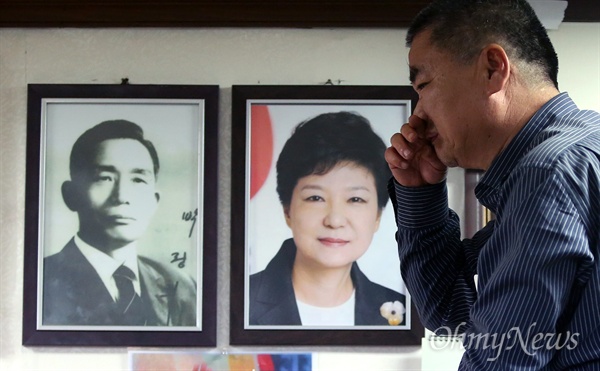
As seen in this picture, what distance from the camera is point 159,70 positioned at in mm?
2268

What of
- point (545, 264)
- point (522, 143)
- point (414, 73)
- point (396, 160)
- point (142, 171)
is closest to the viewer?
point (545, 264)

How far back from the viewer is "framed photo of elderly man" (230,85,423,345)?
223 cm

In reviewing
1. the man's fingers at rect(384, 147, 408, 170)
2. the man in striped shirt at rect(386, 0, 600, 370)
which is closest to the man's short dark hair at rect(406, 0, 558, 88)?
the man in striped shirt at rect(386, 0, 600, 370)

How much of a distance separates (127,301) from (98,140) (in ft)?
1.54

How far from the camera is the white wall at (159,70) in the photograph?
225cm

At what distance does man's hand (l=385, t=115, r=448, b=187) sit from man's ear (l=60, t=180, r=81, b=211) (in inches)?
51.2

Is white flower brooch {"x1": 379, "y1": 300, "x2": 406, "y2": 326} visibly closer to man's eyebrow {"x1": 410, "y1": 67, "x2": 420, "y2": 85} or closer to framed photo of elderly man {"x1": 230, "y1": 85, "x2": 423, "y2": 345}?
framed photo of elderly man {"x1": 230, "y1": 85, "x2": 423, "y2": 345}

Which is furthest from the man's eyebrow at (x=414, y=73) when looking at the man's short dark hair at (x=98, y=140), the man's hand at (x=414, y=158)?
the man's short dark hair at (x=98, y=140)

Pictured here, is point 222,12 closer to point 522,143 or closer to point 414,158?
point 414,158

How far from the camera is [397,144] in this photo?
1169 millimetres

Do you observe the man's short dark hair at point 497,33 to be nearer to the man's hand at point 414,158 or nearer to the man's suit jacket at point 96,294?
the man's hand at point 414,158

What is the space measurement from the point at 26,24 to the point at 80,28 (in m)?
0.15

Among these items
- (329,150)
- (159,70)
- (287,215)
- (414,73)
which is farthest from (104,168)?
(414,73)

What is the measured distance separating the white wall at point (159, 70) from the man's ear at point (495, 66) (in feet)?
4.52
